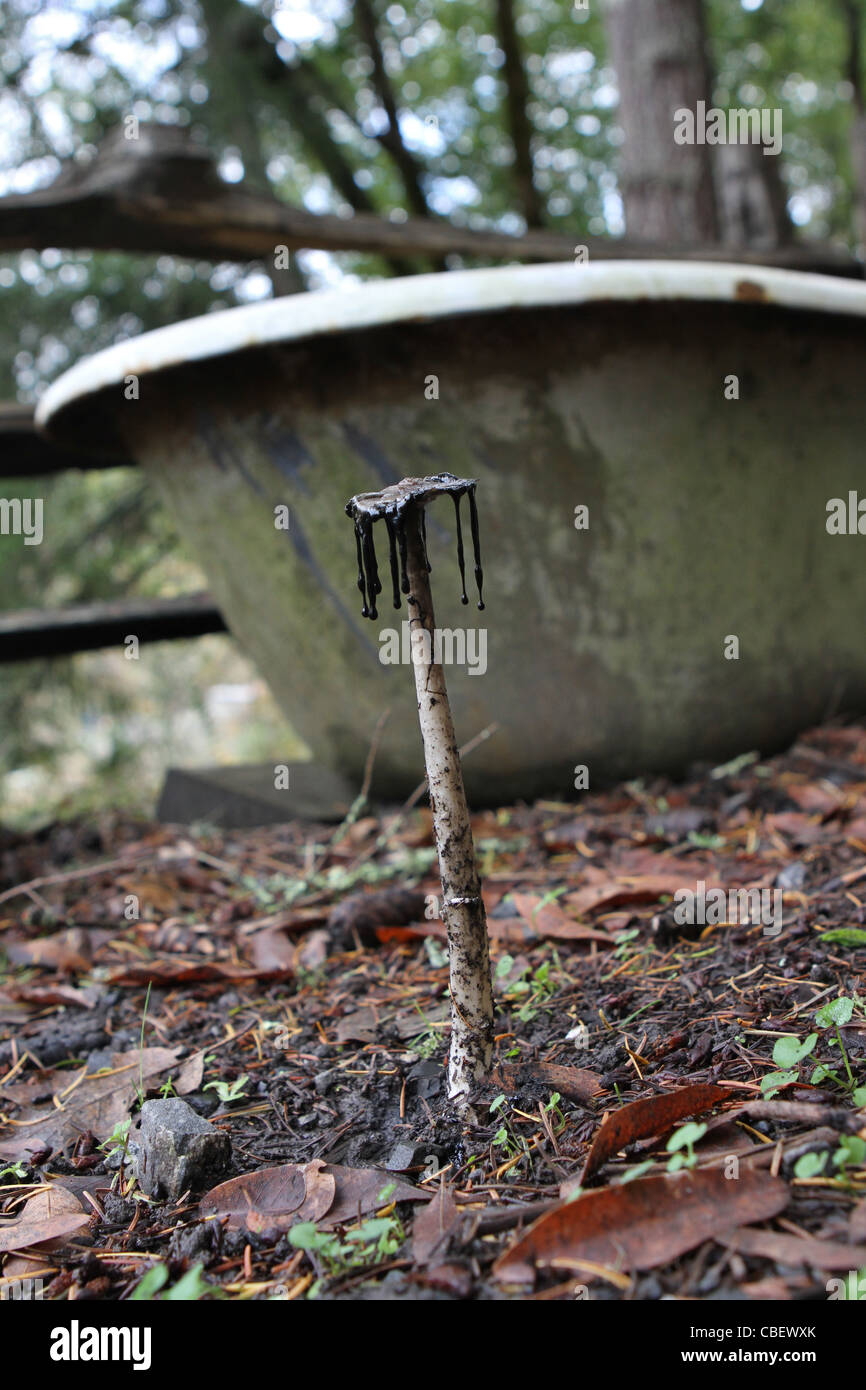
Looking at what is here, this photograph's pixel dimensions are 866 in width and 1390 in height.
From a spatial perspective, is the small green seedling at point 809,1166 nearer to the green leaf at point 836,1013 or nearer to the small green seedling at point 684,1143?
the small green seedling at point 684,1143

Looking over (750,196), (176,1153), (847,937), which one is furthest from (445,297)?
(750,196)

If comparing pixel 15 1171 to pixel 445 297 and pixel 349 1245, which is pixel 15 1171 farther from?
pixel 445 297

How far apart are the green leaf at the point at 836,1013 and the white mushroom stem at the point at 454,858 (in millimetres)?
369

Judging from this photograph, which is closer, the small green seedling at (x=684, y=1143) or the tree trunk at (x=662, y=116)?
the small green seedling at (x=684, y=1143)

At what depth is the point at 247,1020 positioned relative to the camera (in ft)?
4.88

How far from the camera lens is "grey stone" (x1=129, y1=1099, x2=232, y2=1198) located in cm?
105

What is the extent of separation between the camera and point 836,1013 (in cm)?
109

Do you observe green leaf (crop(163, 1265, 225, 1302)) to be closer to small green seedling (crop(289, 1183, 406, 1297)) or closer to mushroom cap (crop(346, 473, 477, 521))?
small green seedling (crop(289, 1183, 406, 1297))

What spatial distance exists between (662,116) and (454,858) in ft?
12.8

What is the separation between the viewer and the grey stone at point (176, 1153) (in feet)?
3.45

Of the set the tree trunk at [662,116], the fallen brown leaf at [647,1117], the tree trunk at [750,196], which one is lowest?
the fallen brown leaf at [647,1117]

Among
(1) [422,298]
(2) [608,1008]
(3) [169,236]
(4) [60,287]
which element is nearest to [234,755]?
(4) [60,287]

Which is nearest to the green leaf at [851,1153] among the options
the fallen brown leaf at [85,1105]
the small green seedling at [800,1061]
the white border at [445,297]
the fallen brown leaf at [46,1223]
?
the small green seedling at [800,1061]

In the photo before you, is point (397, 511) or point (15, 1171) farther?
point (15, 1171)
